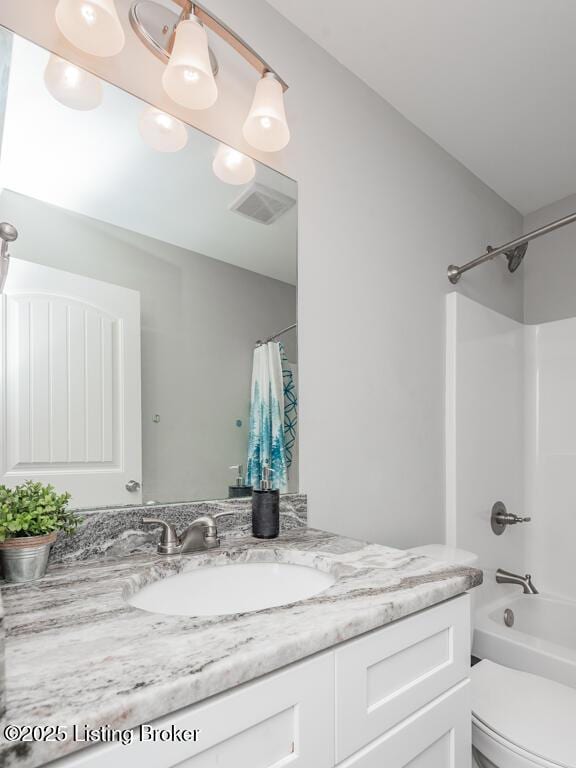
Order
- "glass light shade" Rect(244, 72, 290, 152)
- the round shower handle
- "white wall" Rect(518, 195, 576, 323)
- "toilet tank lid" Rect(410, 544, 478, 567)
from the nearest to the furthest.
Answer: "glass light shade" Rect(244, 72, 290, 152) → "toilet tank lid" Rect(410, 544, 478, 567) → the round shower handle → "white wall" Rect(518, 195, 576, 323)

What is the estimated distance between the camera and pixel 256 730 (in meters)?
0.60

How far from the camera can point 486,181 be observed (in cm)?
241

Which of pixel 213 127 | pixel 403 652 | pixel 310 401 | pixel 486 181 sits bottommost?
pixel 403 652

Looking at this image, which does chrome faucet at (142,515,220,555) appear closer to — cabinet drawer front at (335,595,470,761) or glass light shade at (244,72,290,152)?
cabinet drawer front at (335,595,470,761)

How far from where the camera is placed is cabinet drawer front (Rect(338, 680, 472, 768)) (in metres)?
0.75

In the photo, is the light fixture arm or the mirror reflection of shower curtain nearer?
the light fixture arm

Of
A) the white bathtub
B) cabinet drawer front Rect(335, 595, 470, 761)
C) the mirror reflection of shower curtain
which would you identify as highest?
the mirror reflection of shower curtain

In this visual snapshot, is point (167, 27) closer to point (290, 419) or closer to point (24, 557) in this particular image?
point (290, 419)

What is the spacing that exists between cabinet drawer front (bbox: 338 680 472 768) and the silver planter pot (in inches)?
23.1

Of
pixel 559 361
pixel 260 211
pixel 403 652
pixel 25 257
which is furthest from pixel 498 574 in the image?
pixel 25 257

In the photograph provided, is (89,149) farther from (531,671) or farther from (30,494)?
(531,671)

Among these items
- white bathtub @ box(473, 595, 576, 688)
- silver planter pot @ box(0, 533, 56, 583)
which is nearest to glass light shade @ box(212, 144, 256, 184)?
silver planter pot @ box(0, 533, 56, 583)

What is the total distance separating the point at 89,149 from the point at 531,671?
199cm

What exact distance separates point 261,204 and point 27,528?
1.01m
